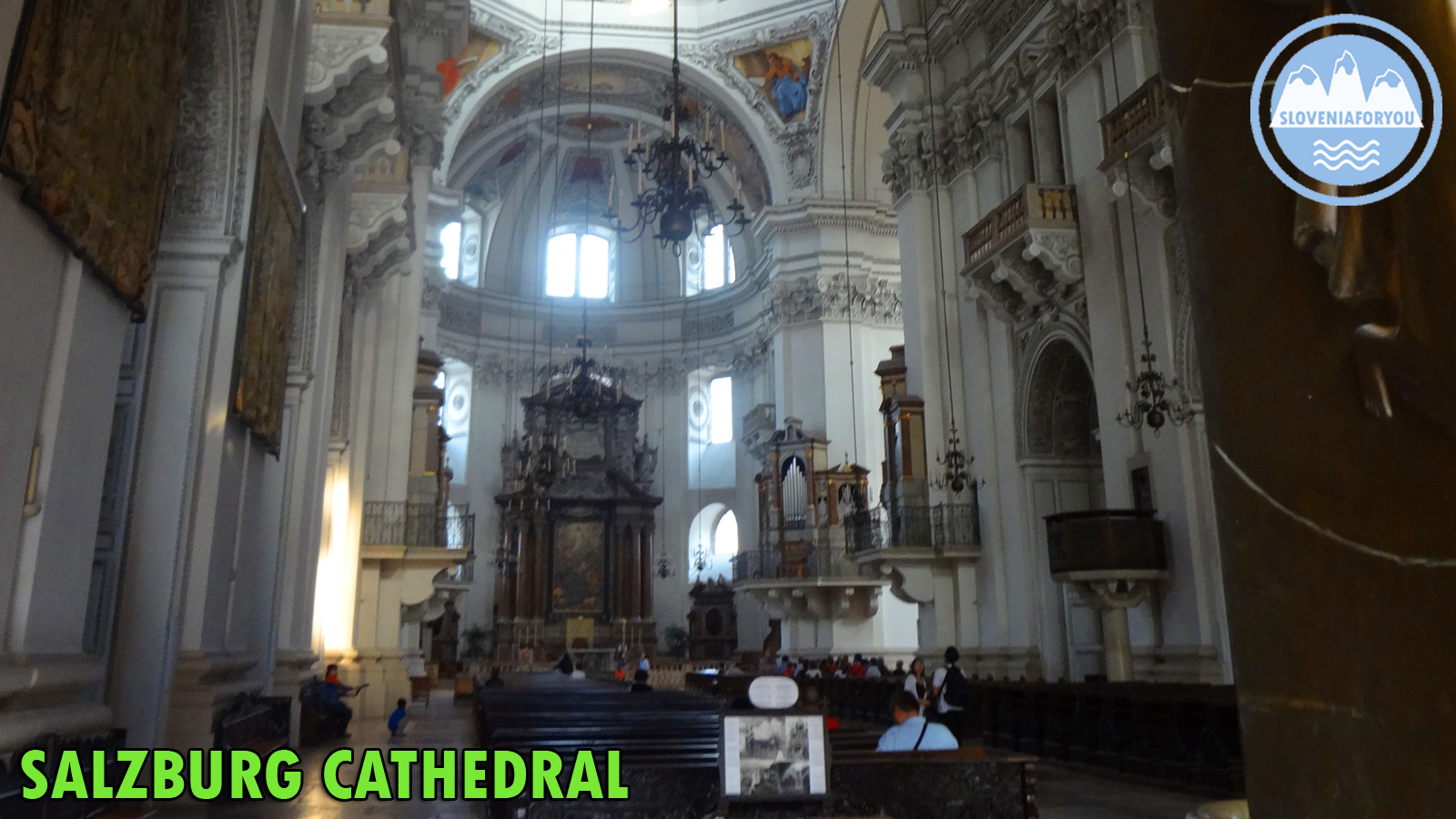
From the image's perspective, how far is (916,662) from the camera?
29.2ft

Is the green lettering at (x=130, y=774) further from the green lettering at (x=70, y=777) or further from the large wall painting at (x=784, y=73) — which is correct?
the large wall painting at (x=784, y=73)

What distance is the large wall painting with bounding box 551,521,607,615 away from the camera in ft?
81.2

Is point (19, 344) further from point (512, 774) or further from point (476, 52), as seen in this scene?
point (476, 52)

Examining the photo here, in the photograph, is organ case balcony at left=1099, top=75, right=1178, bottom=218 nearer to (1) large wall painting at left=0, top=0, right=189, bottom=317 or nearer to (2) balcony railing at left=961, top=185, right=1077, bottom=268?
(2) balcony railing at left=961, top=185, right=1077, bottom=268

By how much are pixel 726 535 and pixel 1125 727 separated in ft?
60.6

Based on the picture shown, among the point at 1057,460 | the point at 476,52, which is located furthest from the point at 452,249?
the point at 1057,460

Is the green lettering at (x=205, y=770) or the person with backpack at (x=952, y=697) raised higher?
the person with backpack at (x=952, y=697)

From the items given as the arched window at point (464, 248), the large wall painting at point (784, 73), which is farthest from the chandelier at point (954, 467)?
the arched window at point (464, 248)

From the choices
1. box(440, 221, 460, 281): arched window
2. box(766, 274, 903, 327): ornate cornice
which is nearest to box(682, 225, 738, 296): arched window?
box(766, 274, 903, 327): ornate cornice

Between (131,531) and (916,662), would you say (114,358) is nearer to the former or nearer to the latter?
(131,531)

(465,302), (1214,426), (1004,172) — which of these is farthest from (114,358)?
(465,302)

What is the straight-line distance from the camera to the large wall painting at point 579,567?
81.2 feet

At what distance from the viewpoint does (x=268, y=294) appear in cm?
709

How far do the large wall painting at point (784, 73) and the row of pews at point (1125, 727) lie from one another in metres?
14.7
